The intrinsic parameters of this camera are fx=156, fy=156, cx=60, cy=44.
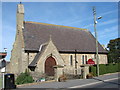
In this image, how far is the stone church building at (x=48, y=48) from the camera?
2356cm

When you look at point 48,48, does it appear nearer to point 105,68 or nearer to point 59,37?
point 59,37

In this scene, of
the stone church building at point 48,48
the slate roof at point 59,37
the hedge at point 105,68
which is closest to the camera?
the hedge at point 105,68

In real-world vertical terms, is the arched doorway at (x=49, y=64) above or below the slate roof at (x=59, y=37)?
below

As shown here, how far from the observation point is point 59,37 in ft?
99.0

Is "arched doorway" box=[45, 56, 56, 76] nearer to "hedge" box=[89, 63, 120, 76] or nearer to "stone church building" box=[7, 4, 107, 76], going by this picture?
"stone church building" box=[7, 4, 107, 76]

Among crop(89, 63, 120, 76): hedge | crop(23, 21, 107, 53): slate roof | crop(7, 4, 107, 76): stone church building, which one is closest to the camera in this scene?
crop(89, 63, 120, 76): hedge

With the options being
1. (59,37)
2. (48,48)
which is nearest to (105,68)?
(48,48)

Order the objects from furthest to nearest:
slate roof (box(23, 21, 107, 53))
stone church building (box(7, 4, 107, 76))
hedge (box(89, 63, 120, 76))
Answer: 1. slate roof (box(23, 21, 107, 53))
2. stone church building (box(7, 4, 107, 76))
3. hedge (box(89, 63, 120, 76))

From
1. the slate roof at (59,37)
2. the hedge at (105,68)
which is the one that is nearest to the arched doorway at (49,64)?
the slate roof at (59,37)

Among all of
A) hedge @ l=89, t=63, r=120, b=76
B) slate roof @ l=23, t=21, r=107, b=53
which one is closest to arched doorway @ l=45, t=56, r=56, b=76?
slate roof @ l=23, t=21, r=107, b=53

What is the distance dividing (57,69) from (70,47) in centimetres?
1206

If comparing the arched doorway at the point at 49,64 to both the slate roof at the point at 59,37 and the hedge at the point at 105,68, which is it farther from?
the hedge at the point at 105,68

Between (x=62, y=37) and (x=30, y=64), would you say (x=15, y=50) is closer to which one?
(x=30, y=64)

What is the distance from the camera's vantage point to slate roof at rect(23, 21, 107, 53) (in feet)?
87.0
